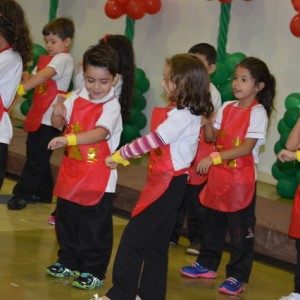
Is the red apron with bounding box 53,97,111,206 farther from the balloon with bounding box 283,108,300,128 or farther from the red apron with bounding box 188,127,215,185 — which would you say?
the balloon with bounding box 283,108,300,128

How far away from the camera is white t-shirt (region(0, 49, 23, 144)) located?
4402 mm

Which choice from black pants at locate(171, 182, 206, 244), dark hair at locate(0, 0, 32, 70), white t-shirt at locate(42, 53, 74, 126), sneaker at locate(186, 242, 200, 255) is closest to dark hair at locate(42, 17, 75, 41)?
white t-shirt at locate(42, 53, 74, 126)

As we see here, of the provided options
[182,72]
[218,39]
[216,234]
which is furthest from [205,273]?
[218,39]

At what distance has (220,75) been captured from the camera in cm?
683

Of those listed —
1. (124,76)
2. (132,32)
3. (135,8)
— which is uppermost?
(135,8)

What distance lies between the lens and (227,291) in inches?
173

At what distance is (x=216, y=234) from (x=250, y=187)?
0.34 m

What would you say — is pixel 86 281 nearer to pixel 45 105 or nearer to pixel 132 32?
pixel 45 105

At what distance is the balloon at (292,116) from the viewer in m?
6.21

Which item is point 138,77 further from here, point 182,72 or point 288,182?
point 182,72

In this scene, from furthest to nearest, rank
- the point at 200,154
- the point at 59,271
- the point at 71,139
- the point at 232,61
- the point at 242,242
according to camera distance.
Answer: the point at 232,61 → the point at 200,154 → the point at 242,242 → the point at 59,271 → the point at 71,139

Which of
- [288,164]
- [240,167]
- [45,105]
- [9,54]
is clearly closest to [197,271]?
[240,167]

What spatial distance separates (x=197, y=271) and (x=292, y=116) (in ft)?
6.80

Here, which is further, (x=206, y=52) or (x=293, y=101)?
(x=293, y=101)
